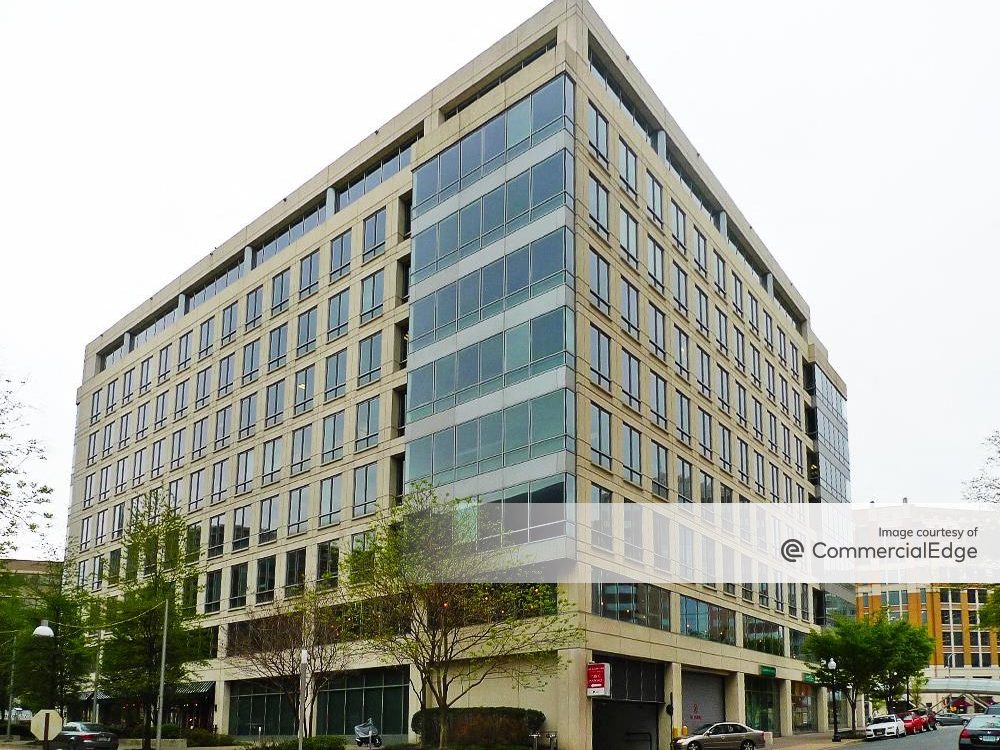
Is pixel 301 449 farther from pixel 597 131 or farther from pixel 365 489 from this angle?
pixel 597 131

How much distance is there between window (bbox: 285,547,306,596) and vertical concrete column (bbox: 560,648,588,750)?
19.1 metres

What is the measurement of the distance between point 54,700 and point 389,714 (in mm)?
19114

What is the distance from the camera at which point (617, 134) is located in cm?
4869

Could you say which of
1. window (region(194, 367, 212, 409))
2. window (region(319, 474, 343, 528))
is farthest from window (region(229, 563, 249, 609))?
window (region(194, 367, 212, 409))

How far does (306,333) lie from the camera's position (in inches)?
2357

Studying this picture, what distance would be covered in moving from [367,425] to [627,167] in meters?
17.1

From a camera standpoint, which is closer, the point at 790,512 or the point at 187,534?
Result: the point at 187,534

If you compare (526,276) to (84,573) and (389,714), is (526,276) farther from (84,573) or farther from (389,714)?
(84,573)

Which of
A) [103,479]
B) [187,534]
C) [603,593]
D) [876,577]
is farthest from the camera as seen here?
[876,577]

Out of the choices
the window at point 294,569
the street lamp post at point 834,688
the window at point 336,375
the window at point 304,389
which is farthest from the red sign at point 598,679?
the window at point 304,389

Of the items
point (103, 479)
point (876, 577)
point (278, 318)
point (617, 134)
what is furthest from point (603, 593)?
point (876, 577)

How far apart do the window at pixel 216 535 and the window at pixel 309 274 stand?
14645mm

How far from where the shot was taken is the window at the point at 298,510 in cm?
5703

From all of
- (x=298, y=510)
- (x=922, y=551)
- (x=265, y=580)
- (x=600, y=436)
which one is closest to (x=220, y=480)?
(x=265, y=580)
